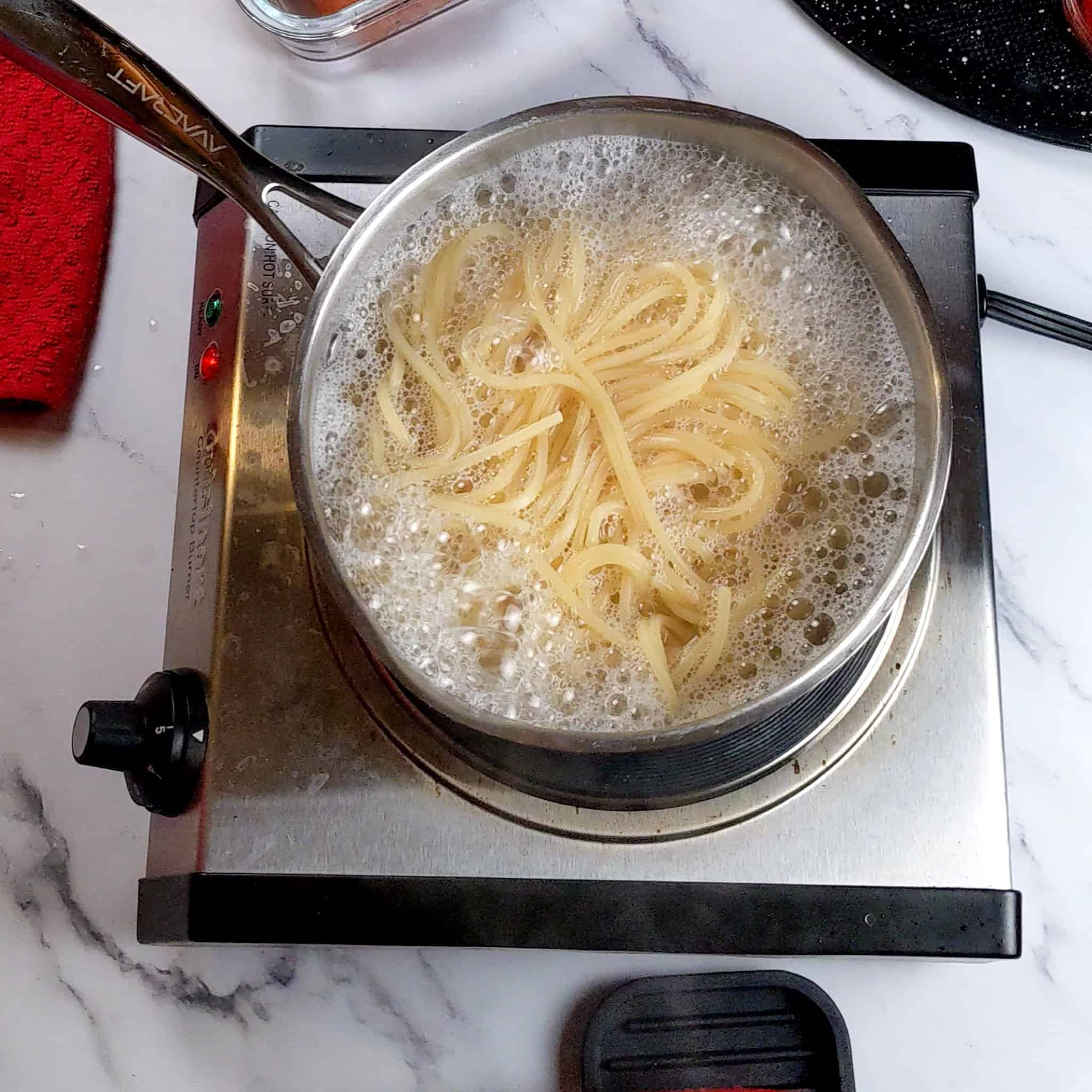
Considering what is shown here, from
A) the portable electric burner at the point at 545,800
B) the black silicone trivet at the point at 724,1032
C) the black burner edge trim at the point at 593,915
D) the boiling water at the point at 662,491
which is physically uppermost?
the boiling water at the point at 662,491

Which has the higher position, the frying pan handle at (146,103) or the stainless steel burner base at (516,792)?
the frying pan handle at (146,103)

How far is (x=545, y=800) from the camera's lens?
61 centimetres

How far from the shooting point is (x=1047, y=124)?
0.77 metres

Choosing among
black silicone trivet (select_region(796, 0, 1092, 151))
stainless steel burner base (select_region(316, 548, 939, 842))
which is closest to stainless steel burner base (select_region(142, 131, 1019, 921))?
stainless steel burner base (select_region(316, 548, 939, 842))

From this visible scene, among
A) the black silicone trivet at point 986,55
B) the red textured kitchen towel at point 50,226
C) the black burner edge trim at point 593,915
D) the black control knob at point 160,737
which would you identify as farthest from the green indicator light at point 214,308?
the black silicone trivet at point 986,55

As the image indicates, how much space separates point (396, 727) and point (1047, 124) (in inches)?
24.1

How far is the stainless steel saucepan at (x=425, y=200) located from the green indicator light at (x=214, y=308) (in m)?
0.13

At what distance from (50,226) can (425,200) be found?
368mm

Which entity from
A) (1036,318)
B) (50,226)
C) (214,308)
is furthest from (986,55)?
(50,226)

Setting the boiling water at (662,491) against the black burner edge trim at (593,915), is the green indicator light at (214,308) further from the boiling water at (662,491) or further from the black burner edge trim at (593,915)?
the black burner edge trim at (593,915)

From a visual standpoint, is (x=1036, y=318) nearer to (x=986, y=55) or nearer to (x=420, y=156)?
(x=986, y=55)

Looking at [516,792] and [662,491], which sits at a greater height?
[662,491]

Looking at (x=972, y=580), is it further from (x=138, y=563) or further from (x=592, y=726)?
(x=138, y=563)

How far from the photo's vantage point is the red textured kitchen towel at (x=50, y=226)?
2.50 feet
